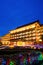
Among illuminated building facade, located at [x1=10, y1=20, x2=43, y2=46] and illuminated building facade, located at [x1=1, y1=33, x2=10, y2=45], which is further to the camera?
illuminated building facade, located at [x1=10, y1=20, x2=43, y2=46]

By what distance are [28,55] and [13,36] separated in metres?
6.62

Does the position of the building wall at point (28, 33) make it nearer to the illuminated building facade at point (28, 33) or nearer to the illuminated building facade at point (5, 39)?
the illuminated building facade at point (28, 33)

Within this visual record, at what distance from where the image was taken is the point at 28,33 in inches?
378

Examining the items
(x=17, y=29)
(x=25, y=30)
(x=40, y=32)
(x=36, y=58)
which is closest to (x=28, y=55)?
(x=36, y=58)

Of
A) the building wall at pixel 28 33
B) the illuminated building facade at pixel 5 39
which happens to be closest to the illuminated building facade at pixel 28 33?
the building wall at pixel 28 33

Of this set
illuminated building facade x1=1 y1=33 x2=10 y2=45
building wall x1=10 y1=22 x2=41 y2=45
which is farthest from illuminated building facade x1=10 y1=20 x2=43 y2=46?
illuminated building facade x1=1 y1=33 x2=10 y2=45

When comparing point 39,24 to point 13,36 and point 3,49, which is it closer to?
point 13,36

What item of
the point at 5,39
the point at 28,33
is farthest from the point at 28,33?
the point at 5,39

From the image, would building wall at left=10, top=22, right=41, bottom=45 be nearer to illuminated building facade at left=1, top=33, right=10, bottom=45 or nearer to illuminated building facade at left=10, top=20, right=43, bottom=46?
illuminated building facade at left=10, top=20, right=43, bottom=46

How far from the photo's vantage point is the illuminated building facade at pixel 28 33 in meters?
8.72

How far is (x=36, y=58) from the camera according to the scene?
3.93 metres

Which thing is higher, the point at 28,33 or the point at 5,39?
the point at 28,33

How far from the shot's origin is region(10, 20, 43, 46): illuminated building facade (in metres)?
8.72

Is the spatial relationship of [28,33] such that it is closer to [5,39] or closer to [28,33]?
[28,33]
